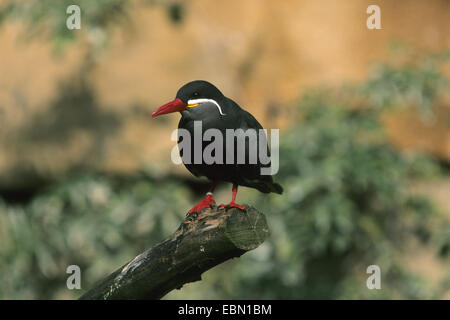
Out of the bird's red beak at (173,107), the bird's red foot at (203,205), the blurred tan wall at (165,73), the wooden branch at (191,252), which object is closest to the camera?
the bird's red beak at (173,107)

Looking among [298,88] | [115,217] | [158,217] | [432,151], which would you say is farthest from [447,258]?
[115,217]

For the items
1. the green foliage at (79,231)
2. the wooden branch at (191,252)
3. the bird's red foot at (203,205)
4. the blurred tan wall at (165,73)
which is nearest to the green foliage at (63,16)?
the blurred tan wall at (165,73)

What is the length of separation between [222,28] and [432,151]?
90.0 inches

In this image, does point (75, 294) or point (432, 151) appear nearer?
point (75, 294)

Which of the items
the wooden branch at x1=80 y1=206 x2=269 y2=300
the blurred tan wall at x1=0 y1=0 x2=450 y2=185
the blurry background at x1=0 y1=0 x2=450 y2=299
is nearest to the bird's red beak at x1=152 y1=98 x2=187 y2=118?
the wooden branch at x1=80 y1=206 x2=269 y2=300

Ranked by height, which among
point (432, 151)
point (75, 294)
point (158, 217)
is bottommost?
point (75, 294)

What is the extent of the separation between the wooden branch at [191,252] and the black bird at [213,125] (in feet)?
0.26

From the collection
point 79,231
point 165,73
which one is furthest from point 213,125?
point 165,73

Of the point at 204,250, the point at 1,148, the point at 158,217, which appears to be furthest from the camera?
the point at 1,148

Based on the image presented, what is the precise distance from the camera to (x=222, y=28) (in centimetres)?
648

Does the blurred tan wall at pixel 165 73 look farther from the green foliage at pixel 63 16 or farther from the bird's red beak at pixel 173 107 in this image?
the bird's red beak at pixel 173 107

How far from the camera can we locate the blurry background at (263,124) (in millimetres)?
5867

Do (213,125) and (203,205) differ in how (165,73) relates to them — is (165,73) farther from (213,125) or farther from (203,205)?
(213,125)

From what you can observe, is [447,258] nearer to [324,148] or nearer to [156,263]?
[324,148]
